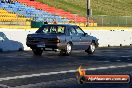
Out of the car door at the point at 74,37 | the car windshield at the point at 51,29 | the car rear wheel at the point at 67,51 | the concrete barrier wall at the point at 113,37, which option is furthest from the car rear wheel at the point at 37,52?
the concrete barrier wall at the point at 113,37

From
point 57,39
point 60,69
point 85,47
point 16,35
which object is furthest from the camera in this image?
point 16,35

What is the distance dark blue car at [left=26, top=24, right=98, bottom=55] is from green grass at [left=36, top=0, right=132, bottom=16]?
37.9m

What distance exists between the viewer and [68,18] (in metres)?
46.7

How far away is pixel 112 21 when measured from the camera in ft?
160

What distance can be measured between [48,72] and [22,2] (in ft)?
135

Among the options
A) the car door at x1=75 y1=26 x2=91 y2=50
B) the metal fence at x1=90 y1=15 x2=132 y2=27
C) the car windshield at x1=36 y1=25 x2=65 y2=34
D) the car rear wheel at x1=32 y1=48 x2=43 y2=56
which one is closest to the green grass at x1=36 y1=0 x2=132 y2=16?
the metal fence at x1=90 y1=15 x2=132 y2=27

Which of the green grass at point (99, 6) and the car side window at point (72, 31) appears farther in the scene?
the green grass at point (99, 6)

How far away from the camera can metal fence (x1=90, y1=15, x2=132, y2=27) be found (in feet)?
157

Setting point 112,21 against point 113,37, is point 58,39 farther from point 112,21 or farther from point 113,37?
point 112,21

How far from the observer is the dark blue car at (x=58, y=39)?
23078 millimetres

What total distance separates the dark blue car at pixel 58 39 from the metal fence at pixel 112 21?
21877 millimetres

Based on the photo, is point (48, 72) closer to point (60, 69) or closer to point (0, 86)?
point (60, 69)

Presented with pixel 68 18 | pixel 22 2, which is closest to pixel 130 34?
pixel 68 18

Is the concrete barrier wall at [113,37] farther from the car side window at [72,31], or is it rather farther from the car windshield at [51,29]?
the car windshield at [51,29]
